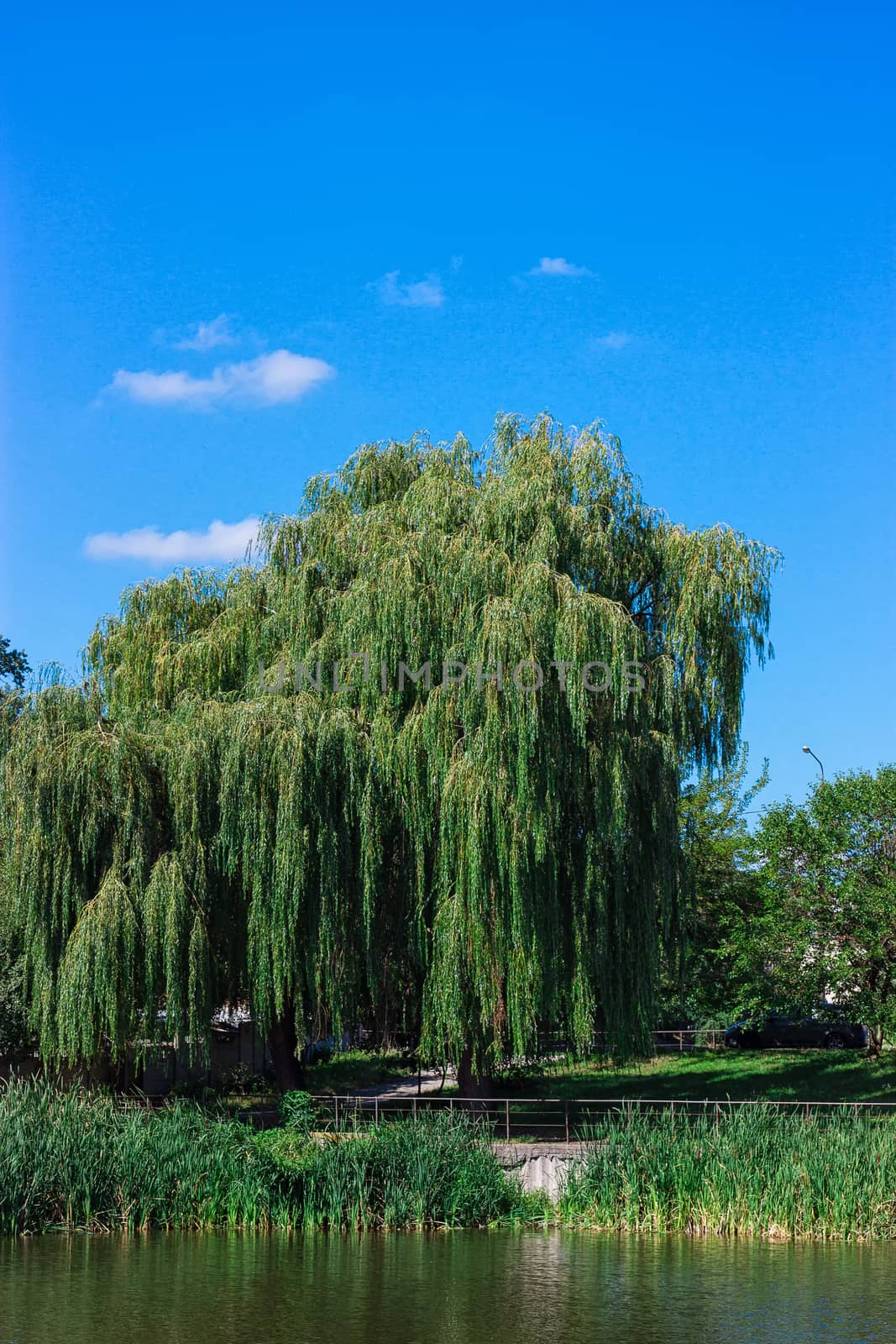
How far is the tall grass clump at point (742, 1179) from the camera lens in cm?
1852

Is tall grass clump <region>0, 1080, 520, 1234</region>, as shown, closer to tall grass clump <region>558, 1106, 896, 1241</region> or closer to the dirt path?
tall grass clump <region>558, 1106, 896, 1241</region>

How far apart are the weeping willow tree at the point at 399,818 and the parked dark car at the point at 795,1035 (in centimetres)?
1677

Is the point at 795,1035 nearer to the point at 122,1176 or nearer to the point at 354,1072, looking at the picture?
the point at 354,1072

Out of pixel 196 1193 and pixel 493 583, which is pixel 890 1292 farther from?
pixel 493 583

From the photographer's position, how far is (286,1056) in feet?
91.6

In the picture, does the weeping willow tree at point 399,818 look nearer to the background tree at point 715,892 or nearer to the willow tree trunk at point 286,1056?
the willow tree trunk at point 286,1056

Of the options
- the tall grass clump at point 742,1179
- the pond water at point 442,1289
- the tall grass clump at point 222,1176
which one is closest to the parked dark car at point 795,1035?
the tall grass clump at point 742,1179

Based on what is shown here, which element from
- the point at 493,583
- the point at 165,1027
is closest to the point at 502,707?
the point at 493,583

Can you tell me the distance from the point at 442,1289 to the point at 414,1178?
3.84 meters

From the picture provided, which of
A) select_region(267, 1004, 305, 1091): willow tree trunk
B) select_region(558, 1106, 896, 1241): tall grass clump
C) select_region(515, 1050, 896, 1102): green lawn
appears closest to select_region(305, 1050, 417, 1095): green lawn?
select_region(515, 1050, 896, 1102): green lawn

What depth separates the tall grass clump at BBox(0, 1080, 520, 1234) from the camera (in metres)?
Answer: 18.8

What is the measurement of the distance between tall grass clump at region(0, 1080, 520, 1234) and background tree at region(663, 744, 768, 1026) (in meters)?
18.6

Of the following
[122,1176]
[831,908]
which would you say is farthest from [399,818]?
[831,908]

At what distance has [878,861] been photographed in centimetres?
3334
